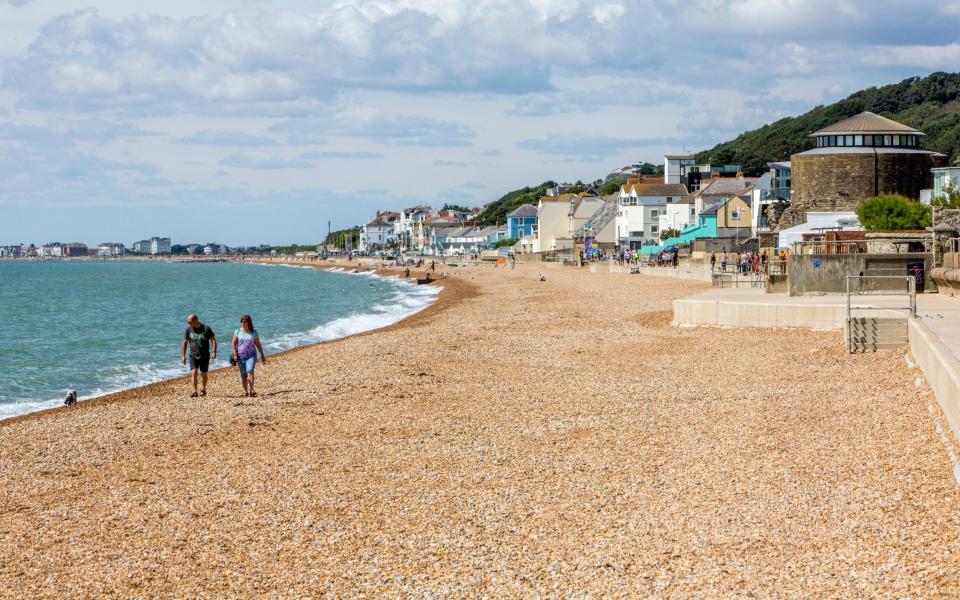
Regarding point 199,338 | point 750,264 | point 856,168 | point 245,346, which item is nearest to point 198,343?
point 199,338

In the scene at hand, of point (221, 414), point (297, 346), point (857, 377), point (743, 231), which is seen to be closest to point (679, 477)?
point (857, 377)

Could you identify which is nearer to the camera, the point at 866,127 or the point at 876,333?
the point at 876,333

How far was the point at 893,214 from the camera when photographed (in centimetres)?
4869

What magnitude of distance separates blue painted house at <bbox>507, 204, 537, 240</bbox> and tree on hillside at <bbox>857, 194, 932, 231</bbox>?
97.2 meters

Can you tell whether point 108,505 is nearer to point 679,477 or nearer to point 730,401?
point 679,477

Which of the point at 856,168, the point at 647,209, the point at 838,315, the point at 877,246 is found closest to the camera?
the point at 838,315

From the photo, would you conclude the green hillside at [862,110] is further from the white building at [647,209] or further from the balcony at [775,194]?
the balcony at [775,194]

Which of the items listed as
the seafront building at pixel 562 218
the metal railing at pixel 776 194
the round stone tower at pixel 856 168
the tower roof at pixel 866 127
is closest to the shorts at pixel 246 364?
the round stone tower at pixel 856 168

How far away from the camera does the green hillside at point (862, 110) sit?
14812 centimetres

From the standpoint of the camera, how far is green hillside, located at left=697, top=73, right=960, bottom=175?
5832 inches

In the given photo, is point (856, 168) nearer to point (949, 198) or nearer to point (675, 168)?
point (949, 198)

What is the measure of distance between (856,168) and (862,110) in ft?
361

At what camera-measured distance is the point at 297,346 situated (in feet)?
108

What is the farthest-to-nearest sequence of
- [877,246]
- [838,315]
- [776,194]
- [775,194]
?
[775,194]
[776,194]
[877,246]
[838,315]
